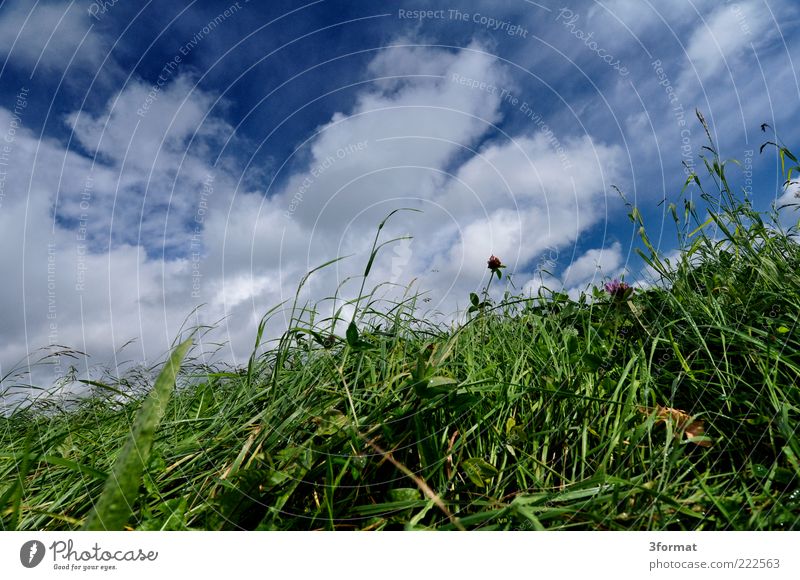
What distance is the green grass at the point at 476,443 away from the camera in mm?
1417

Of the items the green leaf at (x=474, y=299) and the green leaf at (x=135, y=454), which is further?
the green leaf at (x=474, y=299)

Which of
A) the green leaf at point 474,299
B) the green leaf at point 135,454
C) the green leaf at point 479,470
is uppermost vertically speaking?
the green leaf at point 474,299

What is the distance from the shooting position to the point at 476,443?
5.49ft

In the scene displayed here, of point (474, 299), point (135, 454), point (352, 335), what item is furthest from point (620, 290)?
point (135, 454)

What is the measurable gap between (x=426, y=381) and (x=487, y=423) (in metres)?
0.33

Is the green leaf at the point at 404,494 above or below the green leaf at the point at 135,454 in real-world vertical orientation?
below

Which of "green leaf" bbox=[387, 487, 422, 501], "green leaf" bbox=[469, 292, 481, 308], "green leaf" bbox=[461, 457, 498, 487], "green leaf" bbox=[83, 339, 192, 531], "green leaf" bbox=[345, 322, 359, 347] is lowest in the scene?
"green leaf" bbox=[387, 487, 422, 501]
